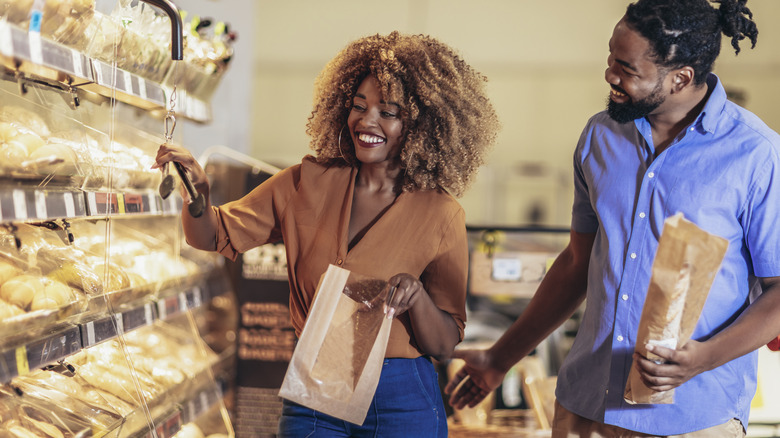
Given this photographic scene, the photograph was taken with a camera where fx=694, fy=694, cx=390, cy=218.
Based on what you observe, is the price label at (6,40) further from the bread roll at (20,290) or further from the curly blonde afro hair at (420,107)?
the curly blonde afro hair at (420,107)

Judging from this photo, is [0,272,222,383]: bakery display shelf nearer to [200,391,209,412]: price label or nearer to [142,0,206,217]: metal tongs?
[142,0,206,217]: metal tongs

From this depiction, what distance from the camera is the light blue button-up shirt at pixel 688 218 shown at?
4.37 ft

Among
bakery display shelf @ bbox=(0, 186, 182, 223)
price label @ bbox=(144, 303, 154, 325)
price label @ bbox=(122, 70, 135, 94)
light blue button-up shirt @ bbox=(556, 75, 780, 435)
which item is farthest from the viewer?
price label @ bbox=(144, 303, 154, 325)

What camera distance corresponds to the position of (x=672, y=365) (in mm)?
1257

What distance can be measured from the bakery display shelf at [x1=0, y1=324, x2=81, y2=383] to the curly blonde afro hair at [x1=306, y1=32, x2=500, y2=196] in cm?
72

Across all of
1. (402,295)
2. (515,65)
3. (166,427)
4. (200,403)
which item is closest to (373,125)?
(402,295)

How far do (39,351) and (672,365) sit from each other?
130cm

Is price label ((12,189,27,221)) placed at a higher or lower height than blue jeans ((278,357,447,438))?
higher

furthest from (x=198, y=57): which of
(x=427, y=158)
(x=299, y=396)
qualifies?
(x=299, y=396)

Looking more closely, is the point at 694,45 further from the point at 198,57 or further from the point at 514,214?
the point at 514,214

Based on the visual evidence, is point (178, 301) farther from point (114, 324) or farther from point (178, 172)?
point (178, 172)

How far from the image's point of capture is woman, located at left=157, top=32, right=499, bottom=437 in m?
1.50

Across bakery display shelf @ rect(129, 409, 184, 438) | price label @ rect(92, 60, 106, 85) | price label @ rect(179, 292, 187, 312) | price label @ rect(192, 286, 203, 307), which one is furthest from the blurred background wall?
price label @ rect(92, 60, 106, 85)

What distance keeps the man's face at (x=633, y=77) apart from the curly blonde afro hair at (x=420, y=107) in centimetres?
39
